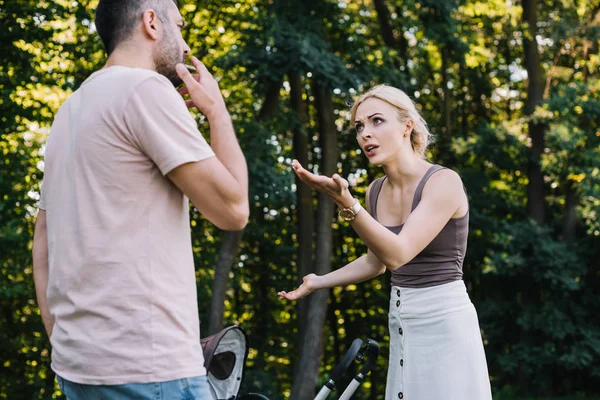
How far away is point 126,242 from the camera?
5.91 feet

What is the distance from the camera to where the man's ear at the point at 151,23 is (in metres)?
1.99

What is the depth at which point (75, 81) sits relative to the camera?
1138cm

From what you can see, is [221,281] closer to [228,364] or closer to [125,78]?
[228,364]

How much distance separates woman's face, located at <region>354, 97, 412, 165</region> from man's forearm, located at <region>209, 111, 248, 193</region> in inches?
59.5

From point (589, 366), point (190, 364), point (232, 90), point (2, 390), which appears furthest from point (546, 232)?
point (190, 364)

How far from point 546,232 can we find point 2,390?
1012 cm

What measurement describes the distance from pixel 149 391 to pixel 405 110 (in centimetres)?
204

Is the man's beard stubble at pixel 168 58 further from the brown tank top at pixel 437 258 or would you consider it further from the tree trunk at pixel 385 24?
the tree trunk at pixel 385 24

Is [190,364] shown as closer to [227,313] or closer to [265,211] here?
[265,211]

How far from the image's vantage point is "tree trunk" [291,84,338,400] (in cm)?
1277

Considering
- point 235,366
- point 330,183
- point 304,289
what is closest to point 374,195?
point 304,289

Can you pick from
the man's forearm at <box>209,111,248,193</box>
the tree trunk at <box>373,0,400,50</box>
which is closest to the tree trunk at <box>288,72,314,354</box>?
the tree trunk at <box>373,0,400,50</box>

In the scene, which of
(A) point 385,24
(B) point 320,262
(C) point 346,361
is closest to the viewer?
(C) point 346,361

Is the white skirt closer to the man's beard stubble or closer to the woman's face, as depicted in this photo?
the woman's face
